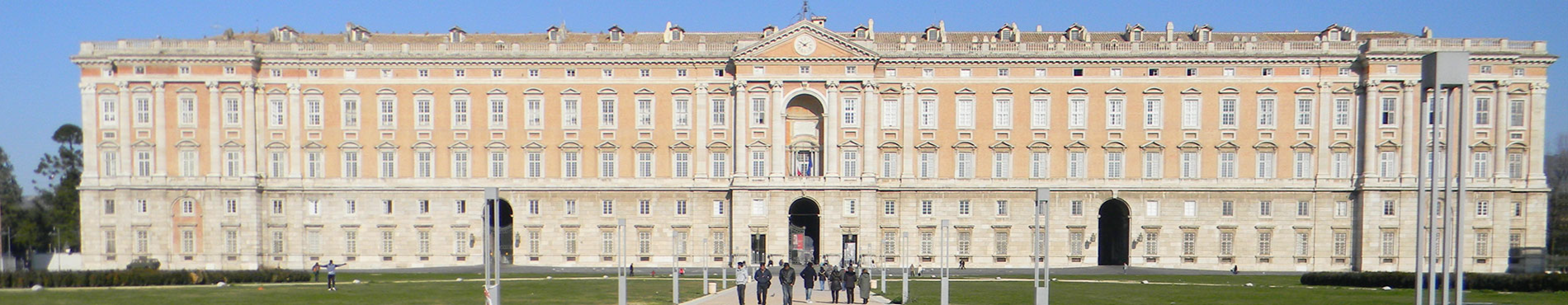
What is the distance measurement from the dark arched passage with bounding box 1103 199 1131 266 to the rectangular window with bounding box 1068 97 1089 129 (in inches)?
209

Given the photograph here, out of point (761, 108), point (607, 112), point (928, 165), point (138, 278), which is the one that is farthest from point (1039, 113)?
point (138, 278)

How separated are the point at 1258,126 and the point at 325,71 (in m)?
53.9

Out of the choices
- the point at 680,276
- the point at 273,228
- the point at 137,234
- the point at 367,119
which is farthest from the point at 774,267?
the point at 137,234

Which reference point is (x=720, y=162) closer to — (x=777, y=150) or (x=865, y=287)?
(x=777, y=150)

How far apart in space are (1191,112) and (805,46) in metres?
22.5

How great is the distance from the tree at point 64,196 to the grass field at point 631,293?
51.3 metres

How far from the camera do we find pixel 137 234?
69.7 m

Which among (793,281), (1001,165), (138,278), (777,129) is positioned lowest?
(138,278)

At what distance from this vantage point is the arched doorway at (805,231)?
6988 centimetres

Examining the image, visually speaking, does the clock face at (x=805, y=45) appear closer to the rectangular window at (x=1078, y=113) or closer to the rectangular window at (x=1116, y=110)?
the rectangular window at (x=1078, y=113)

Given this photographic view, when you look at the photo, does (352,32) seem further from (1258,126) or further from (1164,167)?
(1258,126)

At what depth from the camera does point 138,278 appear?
48219 millimetres

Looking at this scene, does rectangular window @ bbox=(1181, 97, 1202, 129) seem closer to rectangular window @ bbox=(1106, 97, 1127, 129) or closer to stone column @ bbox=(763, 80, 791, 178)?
rectangular window @ bbox=(1106, 97, 1127, 129)

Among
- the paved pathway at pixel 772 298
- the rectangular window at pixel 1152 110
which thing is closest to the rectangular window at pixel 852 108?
the rectangular window at pixel 1152 110
